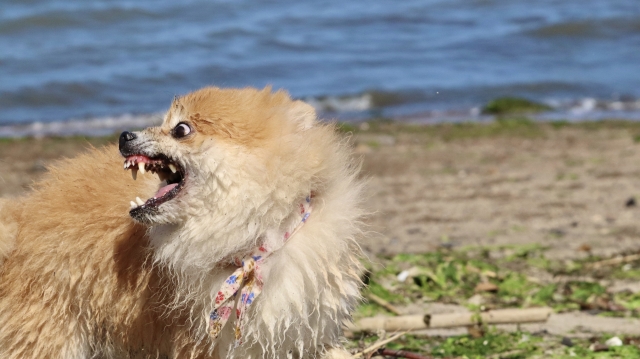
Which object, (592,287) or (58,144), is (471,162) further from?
(58,144)

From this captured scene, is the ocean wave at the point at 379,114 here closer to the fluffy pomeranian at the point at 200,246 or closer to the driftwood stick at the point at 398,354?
the driftwood stick at the point at 398,354

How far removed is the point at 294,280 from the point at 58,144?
27.1 ft

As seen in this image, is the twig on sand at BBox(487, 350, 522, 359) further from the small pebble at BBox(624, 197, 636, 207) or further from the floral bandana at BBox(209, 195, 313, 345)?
the small pebble at BBox(624, 197, 636, 207)

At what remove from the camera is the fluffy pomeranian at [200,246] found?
307cm

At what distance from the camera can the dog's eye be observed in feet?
10.2

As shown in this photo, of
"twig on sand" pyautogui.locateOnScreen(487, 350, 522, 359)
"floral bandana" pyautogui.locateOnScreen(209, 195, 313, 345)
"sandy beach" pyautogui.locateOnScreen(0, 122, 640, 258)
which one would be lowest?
"sandy beach" pyautogui.locateOnScreen(0, 122, 640, 258)

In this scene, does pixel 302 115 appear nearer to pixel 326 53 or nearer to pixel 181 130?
pixel 181 130

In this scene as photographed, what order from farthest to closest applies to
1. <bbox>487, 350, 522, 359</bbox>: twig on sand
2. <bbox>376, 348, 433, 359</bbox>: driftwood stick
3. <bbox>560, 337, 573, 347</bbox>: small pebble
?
<bbox>560, 337, 573, 347</bbox>: small pebble, <bbox>487, 350, 522, 359</bbox>: twig on sand, <bbox>376, 348, 433, 359</bbox>: driftwood stick

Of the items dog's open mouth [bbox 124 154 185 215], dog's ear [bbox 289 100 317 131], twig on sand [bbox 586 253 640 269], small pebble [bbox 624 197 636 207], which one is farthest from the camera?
small pebble [bbox 624 197 636 207]

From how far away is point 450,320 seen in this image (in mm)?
4355

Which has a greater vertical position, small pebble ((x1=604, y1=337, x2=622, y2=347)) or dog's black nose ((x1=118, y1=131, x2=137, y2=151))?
dog's black nose ((x1=118, y1=131, x2=137, y2=151))

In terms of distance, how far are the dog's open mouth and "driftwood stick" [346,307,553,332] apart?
149 cm

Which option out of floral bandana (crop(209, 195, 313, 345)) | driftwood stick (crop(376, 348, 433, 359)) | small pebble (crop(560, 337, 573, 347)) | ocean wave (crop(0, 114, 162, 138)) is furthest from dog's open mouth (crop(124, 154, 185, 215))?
ocean wave (crop(0, 114, 162, 138))

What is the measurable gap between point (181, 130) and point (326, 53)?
14.0m
